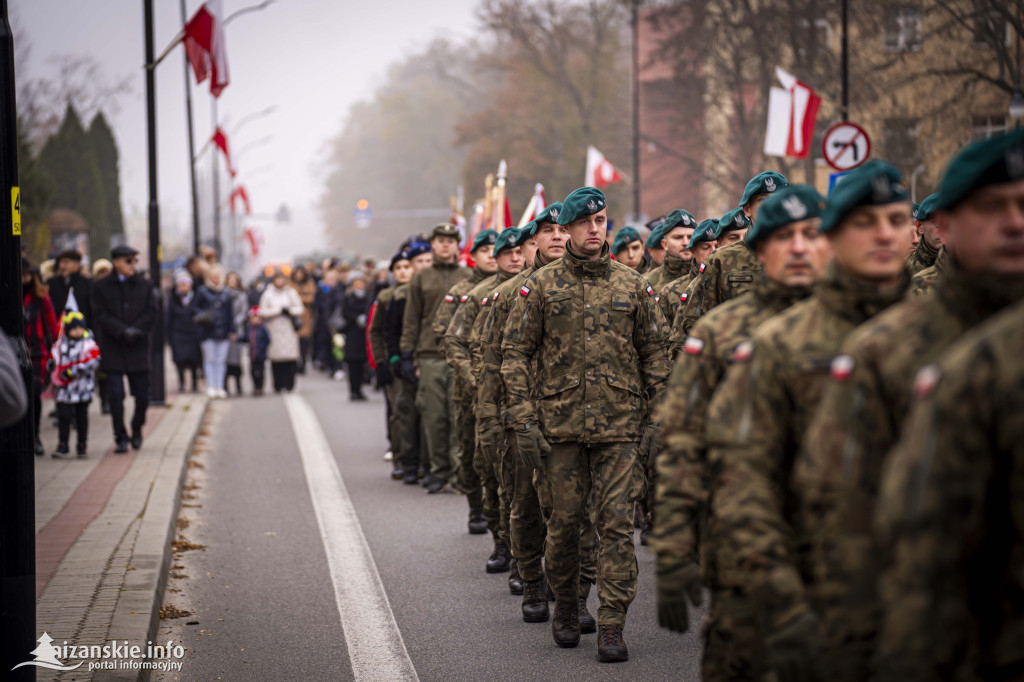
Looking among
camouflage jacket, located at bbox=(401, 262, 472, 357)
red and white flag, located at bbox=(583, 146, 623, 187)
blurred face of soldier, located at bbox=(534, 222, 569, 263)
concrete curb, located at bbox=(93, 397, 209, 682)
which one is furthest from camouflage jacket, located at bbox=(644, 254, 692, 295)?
red and white flag, located at bbox=(583, 146, 623, 187)

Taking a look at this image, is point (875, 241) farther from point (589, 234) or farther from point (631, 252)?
point (631, 252)

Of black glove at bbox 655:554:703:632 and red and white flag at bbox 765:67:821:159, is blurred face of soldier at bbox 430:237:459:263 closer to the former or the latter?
black glove at bbox 655:554:703:632

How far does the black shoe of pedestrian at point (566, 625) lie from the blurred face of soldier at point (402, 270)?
6625 mm

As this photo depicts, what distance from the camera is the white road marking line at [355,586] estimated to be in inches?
237

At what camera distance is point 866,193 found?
3305 millimetres

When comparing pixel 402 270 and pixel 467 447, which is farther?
pixel 402 270

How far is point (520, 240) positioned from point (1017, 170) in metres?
6.26

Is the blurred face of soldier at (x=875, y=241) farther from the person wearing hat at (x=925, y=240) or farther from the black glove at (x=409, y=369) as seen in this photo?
the black glove at (x=409, y=369)

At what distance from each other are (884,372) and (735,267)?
4396mm

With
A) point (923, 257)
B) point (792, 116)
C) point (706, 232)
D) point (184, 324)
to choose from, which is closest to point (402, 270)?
point (706, 232)

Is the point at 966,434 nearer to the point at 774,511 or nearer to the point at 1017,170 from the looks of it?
the point at 1017,170

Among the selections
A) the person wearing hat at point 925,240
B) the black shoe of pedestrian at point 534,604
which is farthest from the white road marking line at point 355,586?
the person wearing hat at point 925,240

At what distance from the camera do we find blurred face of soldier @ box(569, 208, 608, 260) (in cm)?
638

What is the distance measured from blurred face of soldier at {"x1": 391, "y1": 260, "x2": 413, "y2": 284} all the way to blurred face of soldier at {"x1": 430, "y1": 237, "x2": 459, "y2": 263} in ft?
4.45
